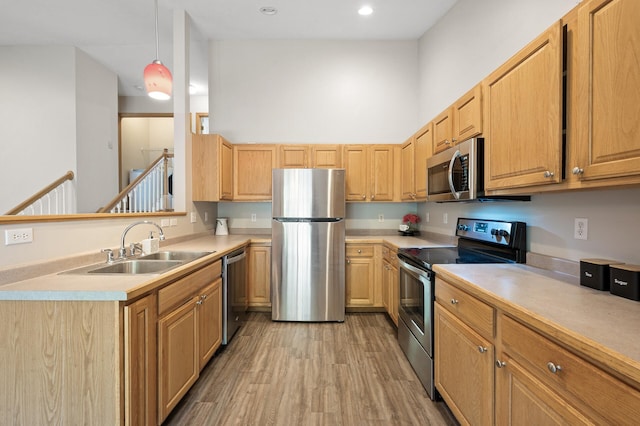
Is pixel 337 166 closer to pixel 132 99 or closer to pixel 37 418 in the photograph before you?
pixel 37 418

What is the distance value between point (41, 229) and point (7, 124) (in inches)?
161

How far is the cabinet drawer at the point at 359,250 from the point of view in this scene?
3.50 meters

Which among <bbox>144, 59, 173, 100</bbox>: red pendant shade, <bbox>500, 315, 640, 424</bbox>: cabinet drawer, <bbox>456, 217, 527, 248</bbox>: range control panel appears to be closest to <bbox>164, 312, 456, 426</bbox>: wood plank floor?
<bbox>500, 315, 640, 424</bbox>: cabinet drawer

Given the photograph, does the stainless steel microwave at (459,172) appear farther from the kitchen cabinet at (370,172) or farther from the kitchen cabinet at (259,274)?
the kitchen cabinet at (259,274)

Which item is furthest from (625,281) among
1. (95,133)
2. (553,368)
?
(95,133)

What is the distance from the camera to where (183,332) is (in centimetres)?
186

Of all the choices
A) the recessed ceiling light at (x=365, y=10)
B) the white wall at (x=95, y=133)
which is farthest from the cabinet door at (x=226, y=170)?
the white wall at (x=95, y=133)

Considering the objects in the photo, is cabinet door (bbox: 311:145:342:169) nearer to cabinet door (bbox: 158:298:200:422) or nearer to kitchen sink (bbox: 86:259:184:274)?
kitchen sink (bbox: 86:259:184:274)

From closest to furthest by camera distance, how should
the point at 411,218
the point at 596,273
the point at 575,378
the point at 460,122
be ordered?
the point at 575,378 → the point at 596,273 → the point at 460,122 → the point at 411,218

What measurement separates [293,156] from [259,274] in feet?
4.89

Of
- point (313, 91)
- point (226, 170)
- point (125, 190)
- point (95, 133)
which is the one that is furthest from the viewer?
point (95, 133)

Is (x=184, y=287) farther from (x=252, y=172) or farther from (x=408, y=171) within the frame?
(x=408, y=171)

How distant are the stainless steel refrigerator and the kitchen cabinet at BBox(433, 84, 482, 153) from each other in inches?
43.8

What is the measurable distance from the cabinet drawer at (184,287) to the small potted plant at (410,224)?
2.36 m
